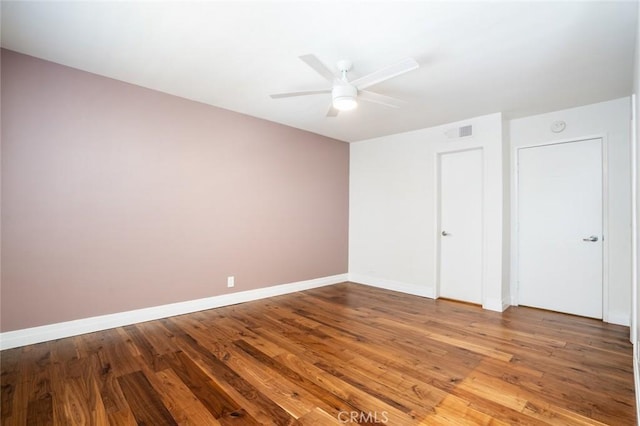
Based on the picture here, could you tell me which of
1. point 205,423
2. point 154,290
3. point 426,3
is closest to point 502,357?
point 205,423

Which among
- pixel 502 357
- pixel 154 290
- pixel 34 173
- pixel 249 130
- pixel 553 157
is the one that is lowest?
pixel 502 357

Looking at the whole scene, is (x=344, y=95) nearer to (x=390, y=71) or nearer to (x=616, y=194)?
(x=390, y=71)

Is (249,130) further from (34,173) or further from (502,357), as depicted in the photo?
(502,357)

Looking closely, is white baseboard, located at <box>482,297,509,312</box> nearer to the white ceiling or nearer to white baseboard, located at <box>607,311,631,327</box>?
white baseboard, located at <box>607,311,631,327</box>

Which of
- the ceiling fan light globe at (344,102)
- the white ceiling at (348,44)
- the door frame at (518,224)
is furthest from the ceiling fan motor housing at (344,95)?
the door frame at (518,224)

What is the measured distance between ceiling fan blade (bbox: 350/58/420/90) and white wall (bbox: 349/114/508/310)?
91.8 inches

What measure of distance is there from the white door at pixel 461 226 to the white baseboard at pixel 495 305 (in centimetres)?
20

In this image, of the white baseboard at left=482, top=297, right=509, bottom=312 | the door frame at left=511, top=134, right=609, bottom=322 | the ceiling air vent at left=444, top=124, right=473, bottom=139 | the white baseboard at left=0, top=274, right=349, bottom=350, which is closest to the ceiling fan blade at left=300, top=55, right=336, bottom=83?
the ceiling air vent at left=444, top=124, right=473, bottom=139

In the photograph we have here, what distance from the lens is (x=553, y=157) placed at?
386 centimetres

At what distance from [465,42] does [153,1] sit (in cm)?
228

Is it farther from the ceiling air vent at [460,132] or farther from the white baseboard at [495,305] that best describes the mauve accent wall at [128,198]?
the white baseboard at [495,305]

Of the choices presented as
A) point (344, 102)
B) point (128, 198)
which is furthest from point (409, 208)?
point (128, 198)

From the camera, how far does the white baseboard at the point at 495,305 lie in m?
3.87

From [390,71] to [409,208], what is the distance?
2914mm
